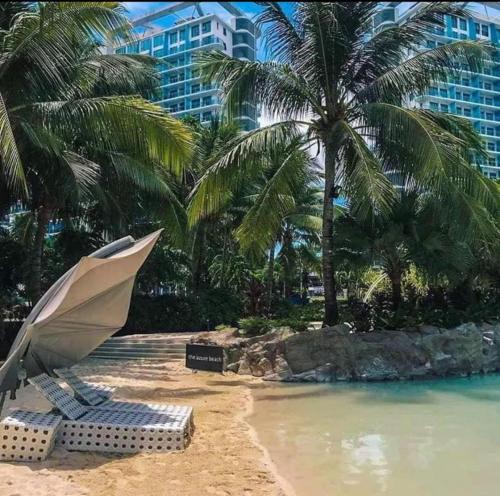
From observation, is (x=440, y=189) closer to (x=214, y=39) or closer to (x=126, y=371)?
(x=126, y=371)

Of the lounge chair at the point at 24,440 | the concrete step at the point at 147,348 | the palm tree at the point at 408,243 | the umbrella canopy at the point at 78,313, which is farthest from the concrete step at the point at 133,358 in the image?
the lounge chair at the point at 24,440

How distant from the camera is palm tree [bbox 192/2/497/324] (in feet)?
46.5

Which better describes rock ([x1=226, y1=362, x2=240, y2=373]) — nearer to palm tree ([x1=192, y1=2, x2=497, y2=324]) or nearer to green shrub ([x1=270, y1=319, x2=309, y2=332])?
green shrub ([x1=270, y1=319, x2=309, y2=332])

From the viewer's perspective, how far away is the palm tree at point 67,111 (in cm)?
1008

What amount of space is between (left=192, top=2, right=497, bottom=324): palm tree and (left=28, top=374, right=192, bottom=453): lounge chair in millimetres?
8307

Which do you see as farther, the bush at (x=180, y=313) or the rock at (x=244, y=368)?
the bush at (x=180, y=313)

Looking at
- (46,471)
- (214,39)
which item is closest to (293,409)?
(46,471)

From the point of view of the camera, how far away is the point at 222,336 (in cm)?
1535

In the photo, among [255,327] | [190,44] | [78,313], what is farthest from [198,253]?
[190,44]

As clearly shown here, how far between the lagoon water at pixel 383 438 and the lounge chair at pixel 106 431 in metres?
1.38

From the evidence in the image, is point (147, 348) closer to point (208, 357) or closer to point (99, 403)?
point (208, 357)

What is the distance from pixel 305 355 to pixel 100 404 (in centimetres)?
698

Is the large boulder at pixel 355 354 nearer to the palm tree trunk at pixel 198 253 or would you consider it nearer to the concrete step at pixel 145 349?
the concrete step at pixel 145 349

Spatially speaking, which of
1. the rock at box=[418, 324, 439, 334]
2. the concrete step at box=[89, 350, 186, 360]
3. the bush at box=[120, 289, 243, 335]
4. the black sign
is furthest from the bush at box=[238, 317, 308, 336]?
the bush at box=[120, 289, 243, 335]
